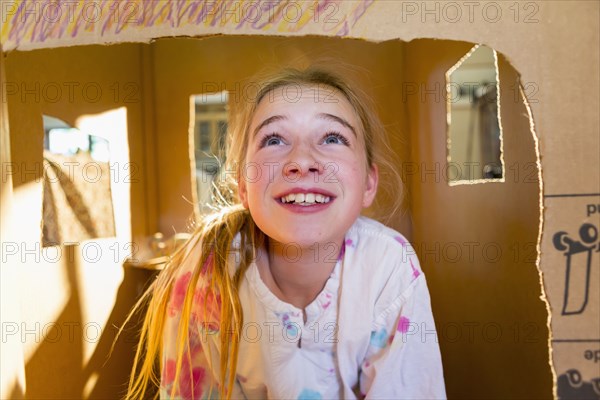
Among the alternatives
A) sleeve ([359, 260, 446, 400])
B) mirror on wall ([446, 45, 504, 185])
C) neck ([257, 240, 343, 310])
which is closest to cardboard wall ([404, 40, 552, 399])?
sleeve ([359, 260, 446, 400])

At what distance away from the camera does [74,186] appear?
3.75ft

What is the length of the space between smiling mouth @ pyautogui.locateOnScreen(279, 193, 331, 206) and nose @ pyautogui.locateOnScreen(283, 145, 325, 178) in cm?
3

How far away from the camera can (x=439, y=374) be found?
3.08 feet

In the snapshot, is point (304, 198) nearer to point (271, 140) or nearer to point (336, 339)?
point (271, 140)

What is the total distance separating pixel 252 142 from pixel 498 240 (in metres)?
0.51

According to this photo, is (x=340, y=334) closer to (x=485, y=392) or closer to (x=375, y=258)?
(x=375, y=258)

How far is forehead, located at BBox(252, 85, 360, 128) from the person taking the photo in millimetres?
920

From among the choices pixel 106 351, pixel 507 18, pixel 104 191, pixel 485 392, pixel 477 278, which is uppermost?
pixel 507 18

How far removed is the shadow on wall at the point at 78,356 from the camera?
0.91 meters

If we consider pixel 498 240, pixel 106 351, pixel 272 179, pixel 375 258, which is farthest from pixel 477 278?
pixel 106 351

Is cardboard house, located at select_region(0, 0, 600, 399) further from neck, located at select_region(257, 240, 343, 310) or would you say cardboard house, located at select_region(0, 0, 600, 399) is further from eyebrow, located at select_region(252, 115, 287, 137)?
neck, located at select_region(257, 240, 343, 310)

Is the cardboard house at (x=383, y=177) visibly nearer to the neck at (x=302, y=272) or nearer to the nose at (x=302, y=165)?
the nose at (x=302, y=165)

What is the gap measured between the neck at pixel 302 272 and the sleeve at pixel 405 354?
125 mm

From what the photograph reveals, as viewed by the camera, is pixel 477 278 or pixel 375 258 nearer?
pixel 375 258
